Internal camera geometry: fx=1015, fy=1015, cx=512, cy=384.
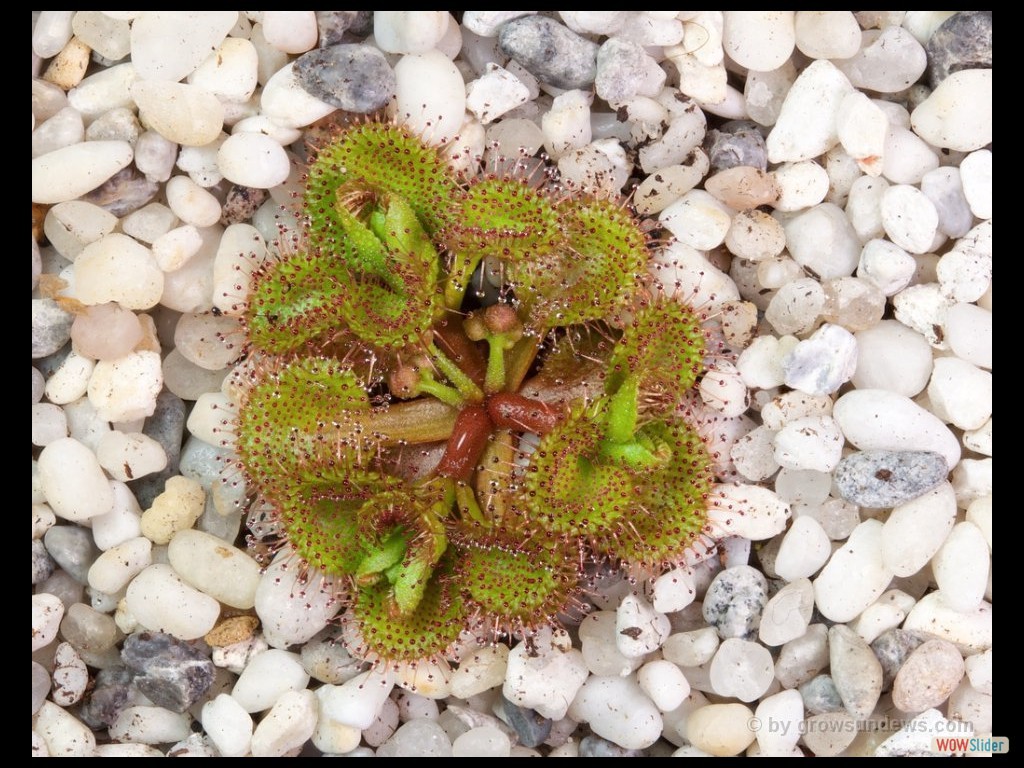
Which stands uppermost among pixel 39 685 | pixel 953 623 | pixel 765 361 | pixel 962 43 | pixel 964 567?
pixel 962 43

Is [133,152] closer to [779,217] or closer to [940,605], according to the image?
[779,217]

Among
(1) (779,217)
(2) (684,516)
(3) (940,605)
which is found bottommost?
(3) (940,605)

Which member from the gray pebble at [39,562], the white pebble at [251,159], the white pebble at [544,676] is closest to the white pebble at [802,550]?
the white pebble at [544,676]

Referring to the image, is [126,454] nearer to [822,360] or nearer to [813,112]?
[822,360]

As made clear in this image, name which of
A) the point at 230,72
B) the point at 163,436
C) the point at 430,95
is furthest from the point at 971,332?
the point at 163,436

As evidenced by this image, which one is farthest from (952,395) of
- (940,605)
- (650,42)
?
→ (650,42)

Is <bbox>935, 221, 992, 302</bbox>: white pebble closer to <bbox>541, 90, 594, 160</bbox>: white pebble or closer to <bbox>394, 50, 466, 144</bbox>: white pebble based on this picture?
<bbox>541, 90, 594, 160</bbox>: white pebble

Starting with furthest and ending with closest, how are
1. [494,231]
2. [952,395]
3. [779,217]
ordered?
1. [779,217]
2. [952,395]
3. [494,231]
